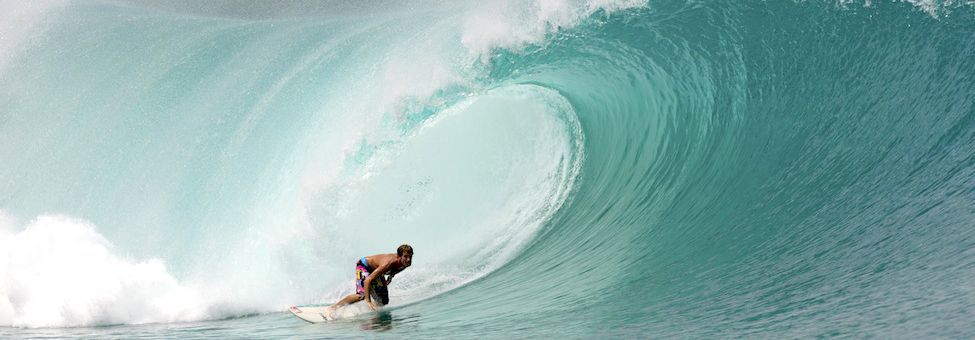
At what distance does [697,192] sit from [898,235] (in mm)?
3418

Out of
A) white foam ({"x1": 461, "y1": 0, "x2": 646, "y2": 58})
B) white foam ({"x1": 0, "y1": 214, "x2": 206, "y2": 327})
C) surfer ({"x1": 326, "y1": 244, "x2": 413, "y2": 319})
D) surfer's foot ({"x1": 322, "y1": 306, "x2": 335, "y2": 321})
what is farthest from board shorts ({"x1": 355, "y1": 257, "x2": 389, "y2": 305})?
white foam ({"x1": 461, "y1": 0, "x2": 646, "y2": 58})

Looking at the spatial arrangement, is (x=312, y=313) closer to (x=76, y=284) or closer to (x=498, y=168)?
(x=76, y=284)

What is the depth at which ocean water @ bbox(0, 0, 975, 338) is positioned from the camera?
581 cm

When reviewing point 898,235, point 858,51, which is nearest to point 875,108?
point 858,51

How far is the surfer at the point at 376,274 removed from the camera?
718 centimetres

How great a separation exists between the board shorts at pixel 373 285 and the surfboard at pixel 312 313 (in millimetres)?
438

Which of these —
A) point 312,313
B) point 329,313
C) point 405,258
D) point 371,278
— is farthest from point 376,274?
point 312,313

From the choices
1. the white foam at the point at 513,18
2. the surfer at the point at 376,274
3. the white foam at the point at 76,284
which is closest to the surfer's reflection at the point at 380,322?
the surfer at the point at 376,274

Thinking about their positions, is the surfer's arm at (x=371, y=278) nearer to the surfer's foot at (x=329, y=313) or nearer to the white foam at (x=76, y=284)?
the surfer's foot at (x=329, y=313)

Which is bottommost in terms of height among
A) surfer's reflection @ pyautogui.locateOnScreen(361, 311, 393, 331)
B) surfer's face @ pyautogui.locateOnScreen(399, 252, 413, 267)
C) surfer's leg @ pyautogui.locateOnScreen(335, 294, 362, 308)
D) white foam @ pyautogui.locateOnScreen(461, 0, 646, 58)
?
surfer's reflection @ pyautogui.locateOnScreen(361, 311, 393, 331)

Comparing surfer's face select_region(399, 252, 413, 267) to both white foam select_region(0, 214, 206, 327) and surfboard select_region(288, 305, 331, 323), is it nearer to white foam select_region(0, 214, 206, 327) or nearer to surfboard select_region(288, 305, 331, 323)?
surfboard select_region(288, 305, 331, 323)

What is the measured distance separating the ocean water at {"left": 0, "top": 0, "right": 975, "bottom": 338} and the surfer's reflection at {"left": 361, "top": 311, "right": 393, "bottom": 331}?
66 mm

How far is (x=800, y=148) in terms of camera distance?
27.1ft

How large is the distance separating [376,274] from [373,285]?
212 mm
